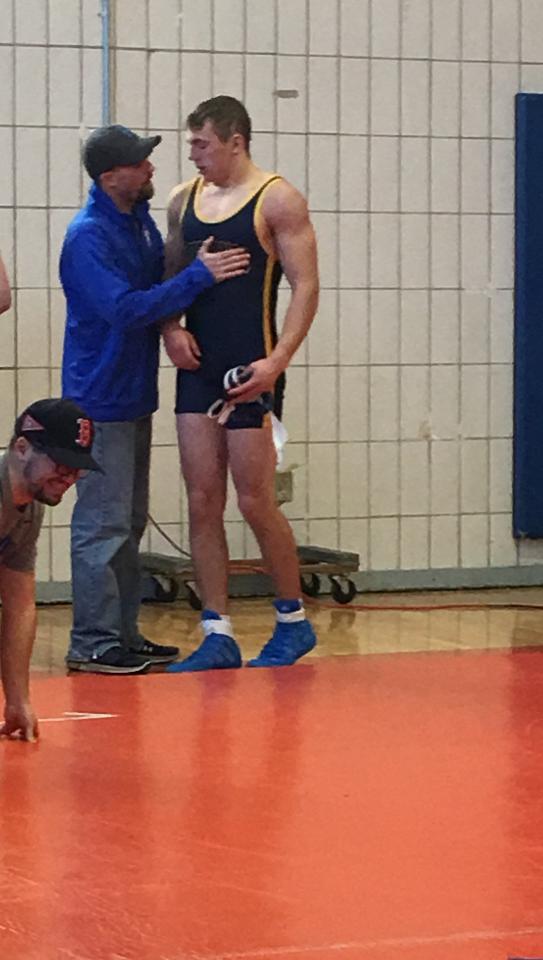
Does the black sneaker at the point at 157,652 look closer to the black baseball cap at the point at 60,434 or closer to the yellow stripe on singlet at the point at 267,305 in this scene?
the yellow stripe on singlet at the point at 267,305

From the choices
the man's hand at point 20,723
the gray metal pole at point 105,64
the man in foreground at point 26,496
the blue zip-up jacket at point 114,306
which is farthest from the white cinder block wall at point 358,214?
the man in foreground at point 26,496

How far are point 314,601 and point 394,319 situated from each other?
1.16 meters

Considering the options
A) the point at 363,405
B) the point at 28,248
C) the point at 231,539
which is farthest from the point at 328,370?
the point at 28,248

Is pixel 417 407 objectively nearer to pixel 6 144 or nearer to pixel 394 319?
→ pixel 394 319

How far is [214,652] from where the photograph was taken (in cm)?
539

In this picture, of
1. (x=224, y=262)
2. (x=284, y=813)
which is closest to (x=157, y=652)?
(x=224, y=262)

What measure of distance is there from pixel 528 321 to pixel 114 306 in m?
2.53

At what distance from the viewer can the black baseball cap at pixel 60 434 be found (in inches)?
148

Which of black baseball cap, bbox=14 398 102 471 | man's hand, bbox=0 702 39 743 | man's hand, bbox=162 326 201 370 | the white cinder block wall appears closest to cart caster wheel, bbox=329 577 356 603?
the white cinder block wall

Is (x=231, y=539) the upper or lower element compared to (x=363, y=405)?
lower

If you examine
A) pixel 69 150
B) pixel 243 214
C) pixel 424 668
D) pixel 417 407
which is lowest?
pixel 424 668

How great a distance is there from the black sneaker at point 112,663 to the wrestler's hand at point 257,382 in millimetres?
796

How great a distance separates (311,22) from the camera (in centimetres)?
729

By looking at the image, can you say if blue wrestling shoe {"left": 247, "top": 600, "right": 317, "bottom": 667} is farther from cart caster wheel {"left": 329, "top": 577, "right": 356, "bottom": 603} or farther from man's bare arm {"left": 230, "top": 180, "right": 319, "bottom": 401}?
cart caster wheel {"left": 329, "top": 577, "right": 356, "bottom": 603}
